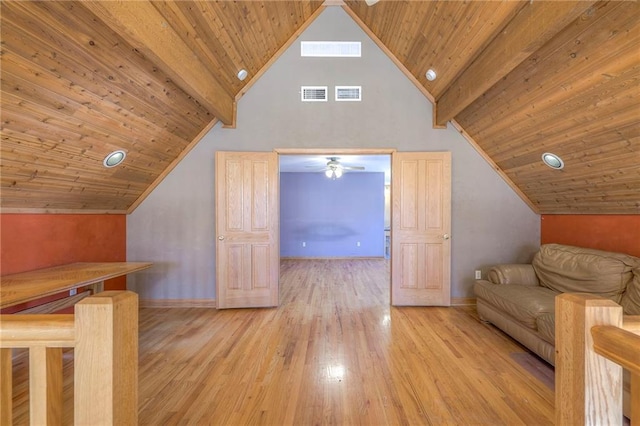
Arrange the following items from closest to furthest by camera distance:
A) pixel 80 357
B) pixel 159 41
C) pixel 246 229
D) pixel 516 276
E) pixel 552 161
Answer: pixel 80 357 < pixel 159 41 < pixel 552 161 < pixel 516 276 < pixel 246 229

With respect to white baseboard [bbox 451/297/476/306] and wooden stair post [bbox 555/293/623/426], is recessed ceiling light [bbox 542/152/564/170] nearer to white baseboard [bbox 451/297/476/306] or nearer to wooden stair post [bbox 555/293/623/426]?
white baseboard [bbox 451/297/476/306]

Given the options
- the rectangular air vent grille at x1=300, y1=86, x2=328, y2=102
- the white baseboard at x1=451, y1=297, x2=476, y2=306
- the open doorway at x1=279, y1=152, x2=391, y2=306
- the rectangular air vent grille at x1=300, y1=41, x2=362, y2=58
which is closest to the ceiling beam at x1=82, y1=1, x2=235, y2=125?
the rectangular air vent grille at x1=300, y1=86, x2=328, y2=102

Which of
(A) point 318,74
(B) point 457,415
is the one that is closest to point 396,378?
(B) point 457,415

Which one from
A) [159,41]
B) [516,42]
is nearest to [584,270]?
[516,42]

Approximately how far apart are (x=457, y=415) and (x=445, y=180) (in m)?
2.86

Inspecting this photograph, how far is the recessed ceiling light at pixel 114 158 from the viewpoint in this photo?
2.90 m

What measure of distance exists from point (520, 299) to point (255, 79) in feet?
13.7

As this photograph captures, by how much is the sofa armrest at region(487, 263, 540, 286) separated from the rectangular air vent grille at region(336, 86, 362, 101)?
2.96 meters

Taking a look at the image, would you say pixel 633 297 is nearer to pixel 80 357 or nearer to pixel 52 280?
pixel 80 357

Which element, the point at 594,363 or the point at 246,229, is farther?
the point at 246,229

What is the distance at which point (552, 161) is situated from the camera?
3064 millimetres

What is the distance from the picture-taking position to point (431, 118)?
398cm

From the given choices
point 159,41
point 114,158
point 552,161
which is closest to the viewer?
point 159,41

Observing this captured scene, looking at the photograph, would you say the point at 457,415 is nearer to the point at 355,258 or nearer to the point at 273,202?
the point at 273,202
